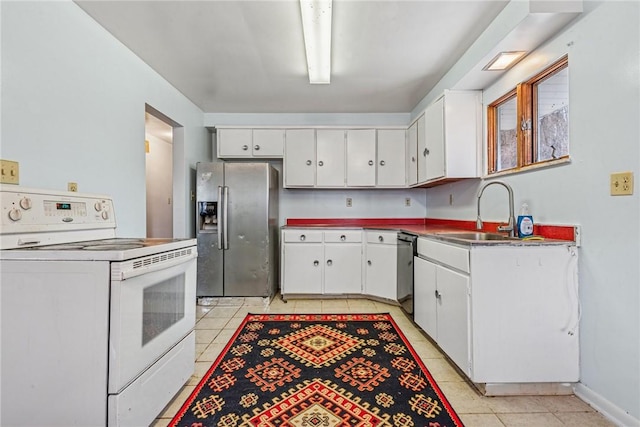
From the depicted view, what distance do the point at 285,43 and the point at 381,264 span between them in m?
2.38

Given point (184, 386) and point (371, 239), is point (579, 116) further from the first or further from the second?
point (184, 386)

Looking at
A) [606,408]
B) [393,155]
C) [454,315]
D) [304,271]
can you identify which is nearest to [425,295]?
[454,315]

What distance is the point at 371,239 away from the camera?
338 cm

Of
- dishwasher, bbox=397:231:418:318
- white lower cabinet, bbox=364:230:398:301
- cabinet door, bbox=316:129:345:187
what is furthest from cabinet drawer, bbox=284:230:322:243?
dishwasher, bbox=397:231:418:318

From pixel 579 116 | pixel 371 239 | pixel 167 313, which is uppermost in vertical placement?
pixel 579 116

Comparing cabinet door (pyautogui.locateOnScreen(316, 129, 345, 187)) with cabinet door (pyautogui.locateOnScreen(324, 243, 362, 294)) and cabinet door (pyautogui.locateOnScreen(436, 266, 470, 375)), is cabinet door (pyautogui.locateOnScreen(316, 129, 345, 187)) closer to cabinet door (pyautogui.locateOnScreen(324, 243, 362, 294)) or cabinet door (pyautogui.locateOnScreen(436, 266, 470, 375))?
cabinet door (pyautogui.locateOnScreen(324, 243, 362, 294))

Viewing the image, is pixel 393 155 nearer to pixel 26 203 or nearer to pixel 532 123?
pixel 532 123

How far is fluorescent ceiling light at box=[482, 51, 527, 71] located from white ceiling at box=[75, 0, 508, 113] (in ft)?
0.80

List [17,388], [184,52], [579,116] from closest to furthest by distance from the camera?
1. [17,388]
2. [579,116]
3. [184,52]

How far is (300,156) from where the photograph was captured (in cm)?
371

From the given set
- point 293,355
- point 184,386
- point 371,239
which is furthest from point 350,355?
point 371,239

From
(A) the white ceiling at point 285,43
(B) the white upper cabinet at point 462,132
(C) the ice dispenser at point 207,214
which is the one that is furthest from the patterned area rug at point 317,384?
(A) the white ceiling at point 285,43

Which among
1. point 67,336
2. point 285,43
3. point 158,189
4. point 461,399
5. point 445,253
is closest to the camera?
point 67,336

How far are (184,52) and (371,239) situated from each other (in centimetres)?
259
